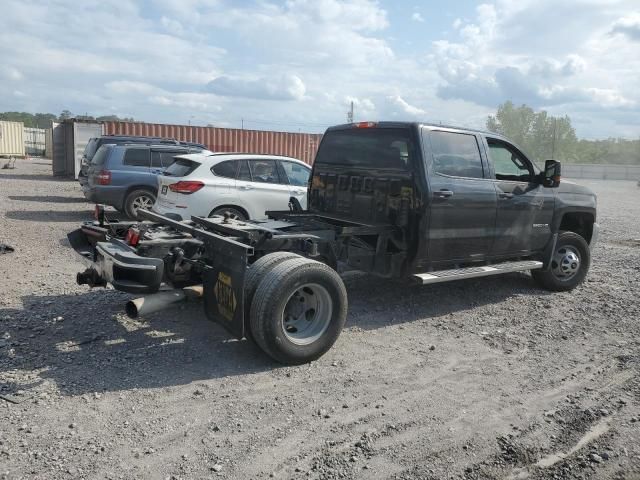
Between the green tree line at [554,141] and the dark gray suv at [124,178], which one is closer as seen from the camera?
the dark gray suv at [124,178]

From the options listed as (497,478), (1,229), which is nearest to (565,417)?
(497,478)

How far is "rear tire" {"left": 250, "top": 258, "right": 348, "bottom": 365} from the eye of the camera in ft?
14.7

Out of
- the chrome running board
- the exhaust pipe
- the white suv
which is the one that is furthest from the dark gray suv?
the chrome running board

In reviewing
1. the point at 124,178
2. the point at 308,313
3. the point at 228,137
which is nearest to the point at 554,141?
the point at 228,137

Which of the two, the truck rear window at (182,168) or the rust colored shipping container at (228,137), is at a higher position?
the rust colored shipping container at (228,137)

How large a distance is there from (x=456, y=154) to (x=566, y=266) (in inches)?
100.0

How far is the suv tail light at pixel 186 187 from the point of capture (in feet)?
30.3

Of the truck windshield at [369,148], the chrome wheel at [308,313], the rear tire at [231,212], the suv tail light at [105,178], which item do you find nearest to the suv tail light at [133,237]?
the chrome wheel at [308,313]

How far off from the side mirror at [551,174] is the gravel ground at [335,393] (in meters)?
1.51

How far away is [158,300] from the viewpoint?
4746mm

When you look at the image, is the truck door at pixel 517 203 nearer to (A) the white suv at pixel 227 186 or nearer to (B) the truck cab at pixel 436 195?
(B) the truck cab at pixel 436 195

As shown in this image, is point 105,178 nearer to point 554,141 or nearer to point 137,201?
point 137,201

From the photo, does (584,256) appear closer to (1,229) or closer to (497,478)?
(497,478)

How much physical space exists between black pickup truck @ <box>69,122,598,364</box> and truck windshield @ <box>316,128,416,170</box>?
2cm
